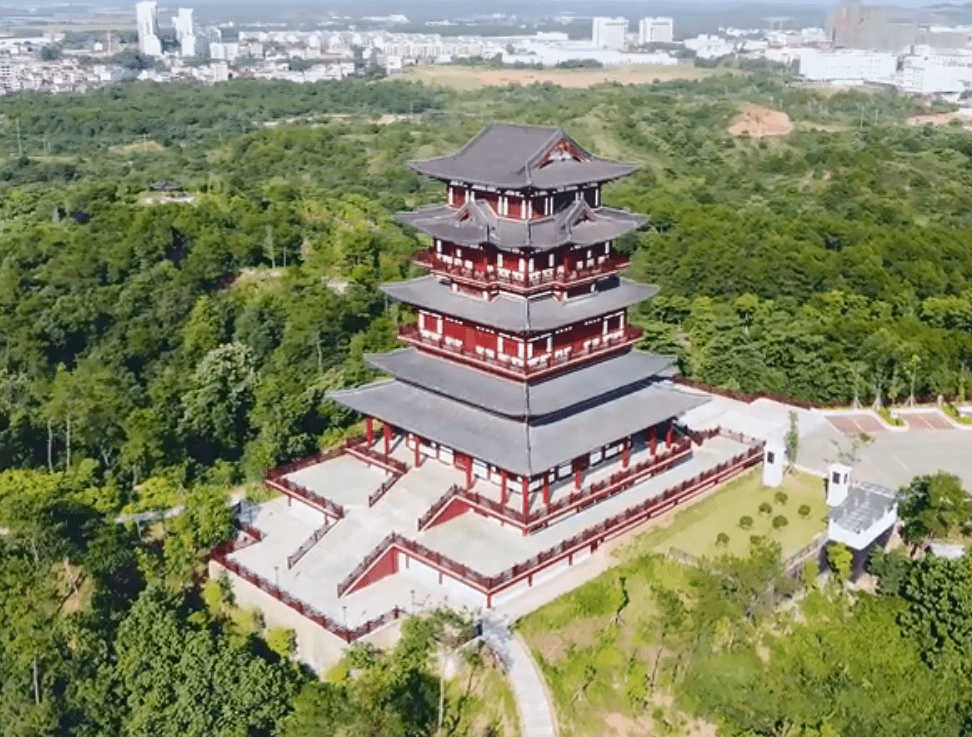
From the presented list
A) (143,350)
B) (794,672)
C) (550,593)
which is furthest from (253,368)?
(794,672)

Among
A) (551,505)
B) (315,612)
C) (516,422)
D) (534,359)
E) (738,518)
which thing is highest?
(534,359)

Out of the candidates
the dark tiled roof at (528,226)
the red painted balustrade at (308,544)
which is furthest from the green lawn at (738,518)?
the red painted balustrade at (308,544)

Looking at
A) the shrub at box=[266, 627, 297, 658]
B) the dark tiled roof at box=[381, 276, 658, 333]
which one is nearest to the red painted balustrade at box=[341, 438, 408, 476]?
the dark tiled roof at box=[381, 276, 658, 333]

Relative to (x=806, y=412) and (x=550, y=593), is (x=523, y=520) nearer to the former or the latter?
(x=550, y=593)

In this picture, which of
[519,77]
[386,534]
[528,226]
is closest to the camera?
[528,226]

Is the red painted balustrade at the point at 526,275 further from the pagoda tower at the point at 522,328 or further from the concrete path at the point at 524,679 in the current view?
the concrete path at the point at 524,679

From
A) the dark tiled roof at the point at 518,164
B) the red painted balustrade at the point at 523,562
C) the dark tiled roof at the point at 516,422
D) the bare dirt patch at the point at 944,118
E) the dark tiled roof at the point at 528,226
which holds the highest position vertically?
the dark tiled roof at the point at 518,164

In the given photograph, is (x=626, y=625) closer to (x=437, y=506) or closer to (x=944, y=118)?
(x=437, y=506)

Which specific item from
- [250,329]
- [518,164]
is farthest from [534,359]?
[250,329]
